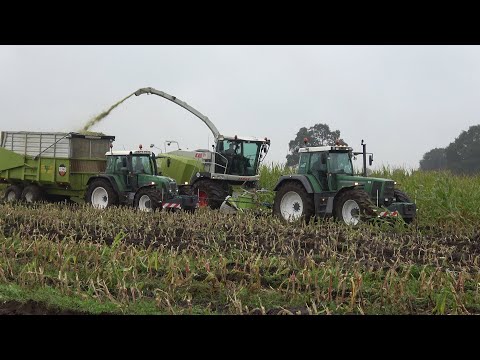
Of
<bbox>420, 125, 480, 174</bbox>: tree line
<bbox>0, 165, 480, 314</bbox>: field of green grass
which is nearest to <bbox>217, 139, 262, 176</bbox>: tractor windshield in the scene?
<bbox>0, 165, 480, 314</bbox>: field of green grass

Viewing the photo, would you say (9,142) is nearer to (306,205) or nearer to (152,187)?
(152,187)

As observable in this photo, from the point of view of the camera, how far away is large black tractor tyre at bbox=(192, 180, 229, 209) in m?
15.3

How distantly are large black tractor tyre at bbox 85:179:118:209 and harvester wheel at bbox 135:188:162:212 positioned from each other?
98cm

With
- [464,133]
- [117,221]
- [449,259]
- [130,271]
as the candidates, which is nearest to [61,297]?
[130,271]

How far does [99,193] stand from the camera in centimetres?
1559

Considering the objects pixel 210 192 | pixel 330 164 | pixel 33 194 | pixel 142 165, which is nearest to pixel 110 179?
pixel 142 165

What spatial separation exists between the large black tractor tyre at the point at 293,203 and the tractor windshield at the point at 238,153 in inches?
118

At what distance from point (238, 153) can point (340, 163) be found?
13.4 ft

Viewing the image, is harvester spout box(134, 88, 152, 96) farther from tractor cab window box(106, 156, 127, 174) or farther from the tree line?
the tree line

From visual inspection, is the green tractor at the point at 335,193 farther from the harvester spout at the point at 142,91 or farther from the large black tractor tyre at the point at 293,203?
the harvester spout at the point at 142,91

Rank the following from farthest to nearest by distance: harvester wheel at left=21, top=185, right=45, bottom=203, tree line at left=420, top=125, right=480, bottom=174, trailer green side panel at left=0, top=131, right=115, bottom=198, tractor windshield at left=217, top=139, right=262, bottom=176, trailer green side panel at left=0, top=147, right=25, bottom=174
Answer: tree line at left=420, top=125, right=480, bottom=174
trailer green side panel at left=0, top=147, right=25, bottom=174
harvester wheel at left=21, top=185, right=45, bottom=203
trailer green side panel at left=0, top=131, right=115, bottom=198
tractor windshield at left=217, top=139, right=262, bottom=176

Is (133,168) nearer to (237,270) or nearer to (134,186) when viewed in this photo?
(134,186)

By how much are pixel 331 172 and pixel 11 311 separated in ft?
27.6

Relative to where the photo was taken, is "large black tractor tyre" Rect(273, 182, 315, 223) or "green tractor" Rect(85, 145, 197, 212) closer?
"large black tractor tyre" Rect(273, 182, 315, 223)
